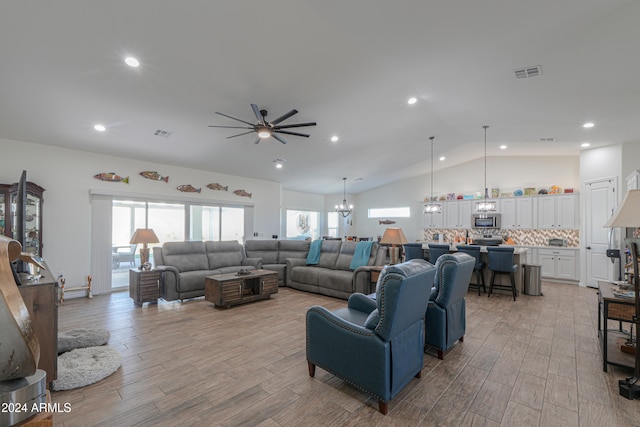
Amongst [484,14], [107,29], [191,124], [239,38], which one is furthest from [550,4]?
[191,124]

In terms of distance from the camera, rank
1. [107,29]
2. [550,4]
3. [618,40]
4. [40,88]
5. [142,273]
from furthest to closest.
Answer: [142,273], [40,88], [618,40], [107,29], [550,4]

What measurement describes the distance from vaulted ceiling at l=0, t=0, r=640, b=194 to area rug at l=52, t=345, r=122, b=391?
10.2 feet

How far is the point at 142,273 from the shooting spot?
491 cm

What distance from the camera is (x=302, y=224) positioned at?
1191 centimetres

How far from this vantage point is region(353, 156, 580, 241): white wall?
24.9 ft

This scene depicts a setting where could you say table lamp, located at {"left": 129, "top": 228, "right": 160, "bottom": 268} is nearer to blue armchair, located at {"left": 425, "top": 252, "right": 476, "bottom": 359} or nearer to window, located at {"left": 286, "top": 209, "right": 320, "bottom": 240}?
blue armchair, located at {"left": 425, "top": 252, "right": 476, "bottom": 359}

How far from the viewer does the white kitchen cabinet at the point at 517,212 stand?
7766 mm

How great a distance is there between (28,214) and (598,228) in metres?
10.7

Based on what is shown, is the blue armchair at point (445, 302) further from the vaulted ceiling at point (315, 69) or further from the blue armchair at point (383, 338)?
the vaulted ceiling at point (315, 69)

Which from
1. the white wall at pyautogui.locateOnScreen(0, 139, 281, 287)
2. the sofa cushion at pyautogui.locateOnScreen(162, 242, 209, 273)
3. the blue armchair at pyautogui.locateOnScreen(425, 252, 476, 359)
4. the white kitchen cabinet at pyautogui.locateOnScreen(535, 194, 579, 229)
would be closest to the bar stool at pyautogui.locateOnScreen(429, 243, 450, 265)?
the blue armchair at pyautogui.locateOnScreen(425, 252, 476, 359)

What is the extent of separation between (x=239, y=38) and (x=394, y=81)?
214cm

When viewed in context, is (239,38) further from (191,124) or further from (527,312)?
(527,312)

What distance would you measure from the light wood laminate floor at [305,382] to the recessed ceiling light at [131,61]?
318 cm

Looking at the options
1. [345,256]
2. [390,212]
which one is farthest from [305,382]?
[390,212]
